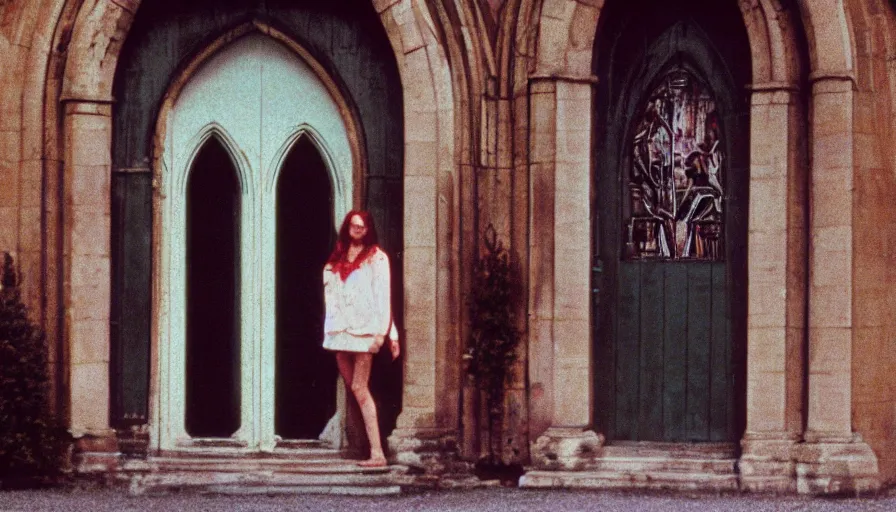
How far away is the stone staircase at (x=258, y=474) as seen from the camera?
56.3ft

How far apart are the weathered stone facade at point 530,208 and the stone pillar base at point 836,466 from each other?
88 mm

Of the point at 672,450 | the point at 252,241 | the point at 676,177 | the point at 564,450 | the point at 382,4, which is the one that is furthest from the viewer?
the point at 252,241

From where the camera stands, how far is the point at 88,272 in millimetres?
17547

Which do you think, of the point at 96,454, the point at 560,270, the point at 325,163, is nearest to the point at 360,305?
the point at 325,163

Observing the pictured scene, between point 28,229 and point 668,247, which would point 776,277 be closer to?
point 668,247

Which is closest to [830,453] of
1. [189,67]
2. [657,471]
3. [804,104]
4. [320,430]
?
[657,471]

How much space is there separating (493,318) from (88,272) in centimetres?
305

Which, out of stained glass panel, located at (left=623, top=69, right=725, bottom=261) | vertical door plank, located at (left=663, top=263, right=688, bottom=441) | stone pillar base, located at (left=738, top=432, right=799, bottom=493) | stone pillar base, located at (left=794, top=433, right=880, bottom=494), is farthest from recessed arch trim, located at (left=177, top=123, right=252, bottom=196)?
stone pillar base, located at (left=794, top=433, right=880, bottom=494)

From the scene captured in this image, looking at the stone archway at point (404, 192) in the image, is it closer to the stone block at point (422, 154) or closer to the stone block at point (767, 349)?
the stone block at point (422, 154)

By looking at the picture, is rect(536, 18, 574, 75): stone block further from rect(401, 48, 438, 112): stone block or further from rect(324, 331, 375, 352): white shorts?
rect(324, 331, 375, 352): white shorts

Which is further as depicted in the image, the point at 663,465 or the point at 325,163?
the point at 325,163

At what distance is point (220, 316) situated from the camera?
59.2 ft

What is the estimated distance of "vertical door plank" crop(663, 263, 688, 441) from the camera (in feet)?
58.2

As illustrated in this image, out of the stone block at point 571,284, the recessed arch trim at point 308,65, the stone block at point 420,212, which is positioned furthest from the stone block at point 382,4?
the stone block at point 571,284
